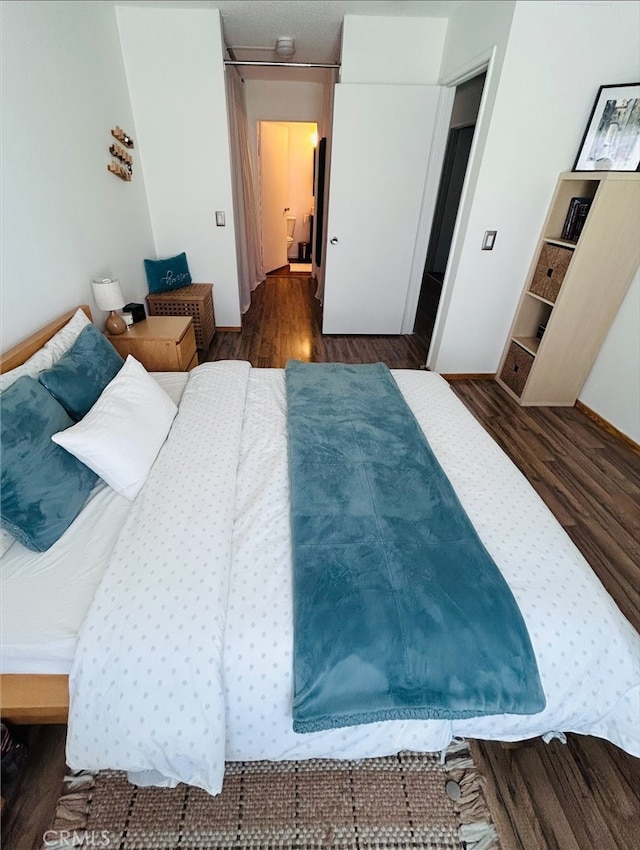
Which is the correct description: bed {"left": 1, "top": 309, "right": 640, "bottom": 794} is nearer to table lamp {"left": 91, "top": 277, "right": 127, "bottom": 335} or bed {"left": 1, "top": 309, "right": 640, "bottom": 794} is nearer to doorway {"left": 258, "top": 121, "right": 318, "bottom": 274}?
table lamp {"left": 91, "top": 277, "right": 127, "bottom": 335}

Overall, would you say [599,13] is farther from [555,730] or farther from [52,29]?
[555,730]

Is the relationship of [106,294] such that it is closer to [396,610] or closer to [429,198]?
[396,610]

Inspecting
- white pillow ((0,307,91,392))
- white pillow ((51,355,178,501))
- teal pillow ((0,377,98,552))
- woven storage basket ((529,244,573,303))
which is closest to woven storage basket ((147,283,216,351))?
white pillow ((0,307,91,392))

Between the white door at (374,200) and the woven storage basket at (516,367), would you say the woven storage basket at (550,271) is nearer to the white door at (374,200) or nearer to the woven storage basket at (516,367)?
the woven storage basket at (516,367)

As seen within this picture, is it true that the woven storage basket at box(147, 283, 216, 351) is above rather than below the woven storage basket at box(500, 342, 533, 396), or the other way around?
above

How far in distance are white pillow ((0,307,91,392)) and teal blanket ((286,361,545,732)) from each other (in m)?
1.03

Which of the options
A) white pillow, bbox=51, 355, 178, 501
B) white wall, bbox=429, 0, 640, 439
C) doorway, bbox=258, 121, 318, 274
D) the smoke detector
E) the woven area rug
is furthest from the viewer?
doorway, bbox=258, 121, 318, 274

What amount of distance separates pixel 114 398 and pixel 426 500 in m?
1.20

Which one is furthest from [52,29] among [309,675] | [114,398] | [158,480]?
[309,675]

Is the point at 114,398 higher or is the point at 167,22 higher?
the point at 167,22

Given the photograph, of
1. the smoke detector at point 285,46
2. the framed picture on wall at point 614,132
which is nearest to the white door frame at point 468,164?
the framed picture on wall at point 614,132

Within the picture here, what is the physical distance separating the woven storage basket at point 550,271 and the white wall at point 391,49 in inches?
70.1

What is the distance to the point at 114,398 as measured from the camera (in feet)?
4.91

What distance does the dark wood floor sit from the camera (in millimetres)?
1091
